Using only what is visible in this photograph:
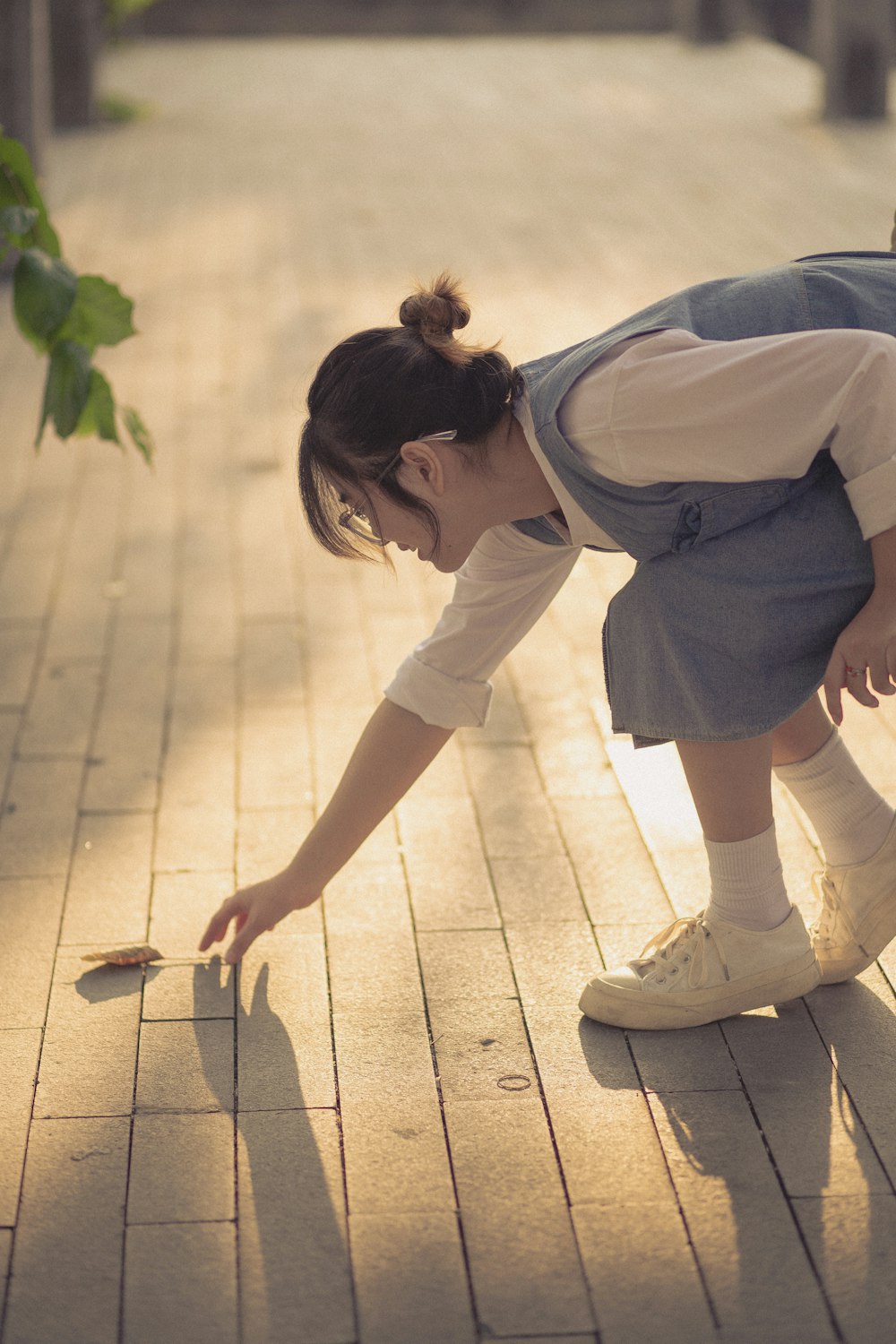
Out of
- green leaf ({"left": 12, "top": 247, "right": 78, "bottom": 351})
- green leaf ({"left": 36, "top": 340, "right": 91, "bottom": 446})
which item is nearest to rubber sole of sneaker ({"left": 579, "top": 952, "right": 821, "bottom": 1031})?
green leaf ({"left": 36, "top": 340, "right": 91, "bottom": 446})

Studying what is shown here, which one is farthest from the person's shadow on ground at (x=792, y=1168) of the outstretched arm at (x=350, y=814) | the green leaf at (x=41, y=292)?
the green leaf at (x=41, y=292)

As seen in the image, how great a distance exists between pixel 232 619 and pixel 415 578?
504mm

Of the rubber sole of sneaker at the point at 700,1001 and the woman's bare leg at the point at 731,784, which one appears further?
the rubber sole of sneaker at the point at 700,1001

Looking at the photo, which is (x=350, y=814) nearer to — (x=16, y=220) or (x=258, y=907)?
(x=258, y=907)

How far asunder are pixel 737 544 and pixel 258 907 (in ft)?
2.73

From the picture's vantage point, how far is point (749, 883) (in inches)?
82.7

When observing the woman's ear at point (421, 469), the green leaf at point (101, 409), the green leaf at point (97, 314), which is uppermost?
the woman's ear at point (421, 469)

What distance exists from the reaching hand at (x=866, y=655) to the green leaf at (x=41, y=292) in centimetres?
117

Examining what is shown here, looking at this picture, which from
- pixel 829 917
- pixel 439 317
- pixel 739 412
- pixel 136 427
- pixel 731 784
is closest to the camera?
pixel 739 412

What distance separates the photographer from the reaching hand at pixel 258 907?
7.16ft

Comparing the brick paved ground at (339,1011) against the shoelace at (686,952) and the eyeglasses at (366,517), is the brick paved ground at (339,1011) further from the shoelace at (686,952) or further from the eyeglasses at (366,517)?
the eyeglasses at (366,517)

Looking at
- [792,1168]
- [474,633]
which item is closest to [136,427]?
[474,633]

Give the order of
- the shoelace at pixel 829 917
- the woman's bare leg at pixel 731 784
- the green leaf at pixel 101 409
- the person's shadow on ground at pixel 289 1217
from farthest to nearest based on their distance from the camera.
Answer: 1. the green leaf at pixel 101 409
2. the shoelace at pixel 829 917
3. the woman's bare leg at pixel 731 784
4. the person's shadow on ground at pixel 289 1217

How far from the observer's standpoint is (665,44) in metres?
15.9
